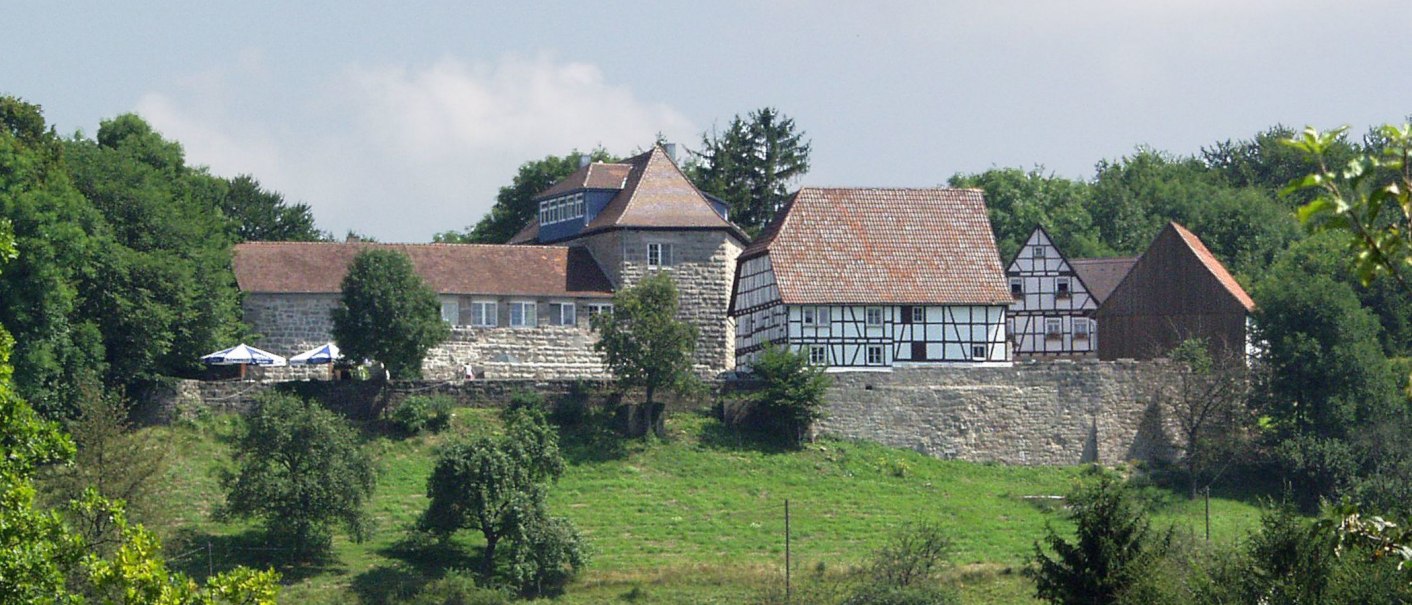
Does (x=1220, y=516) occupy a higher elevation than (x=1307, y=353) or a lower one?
lower

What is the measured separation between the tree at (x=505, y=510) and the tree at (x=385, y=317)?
7752 mm

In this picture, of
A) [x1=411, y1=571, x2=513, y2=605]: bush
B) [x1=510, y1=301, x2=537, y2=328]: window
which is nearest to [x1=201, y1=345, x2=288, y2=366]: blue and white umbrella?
[x1=510, y1=301, x2=537, y2=328]: window

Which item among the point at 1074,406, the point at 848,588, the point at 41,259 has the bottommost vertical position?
the point at 848,588

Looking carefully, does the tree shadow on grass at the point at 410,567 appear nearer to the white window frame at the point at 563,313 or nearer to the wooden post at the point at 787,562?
the wooden post at the point at 787,562

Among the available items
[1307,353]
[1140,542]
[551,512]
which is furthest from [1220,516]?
[1140,542]

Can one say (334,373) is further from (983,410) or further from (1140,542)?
(1140,542)

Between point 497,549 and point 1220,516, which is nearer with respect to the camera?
point 497,549

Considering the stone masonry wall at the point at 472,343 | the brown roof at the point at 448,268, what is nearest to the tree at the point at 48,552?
the stone masonry wall at the point at 472,343

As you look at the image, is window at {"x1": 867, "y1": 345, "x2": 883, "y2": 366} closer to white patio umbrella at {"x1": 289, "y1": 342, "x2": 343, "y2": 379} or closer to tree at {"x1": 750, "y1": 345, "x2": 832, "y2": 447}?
tree at {"x1": 750, "y1": 345, "x2": 832, "y2": 447}

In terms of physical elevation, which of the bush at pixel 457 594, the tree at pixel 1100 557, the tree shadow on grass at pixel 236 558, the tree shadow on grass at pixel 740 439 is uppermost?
the tree shadow on grass at pixel 740 439

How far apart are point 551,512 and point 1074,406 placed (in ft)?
50.9

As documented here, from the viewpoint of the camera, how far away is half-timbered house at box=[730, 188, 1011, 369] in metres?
54.8

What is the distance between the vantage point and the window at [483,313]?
5681cm

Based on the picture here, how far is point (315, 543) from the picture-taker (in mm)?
42469
